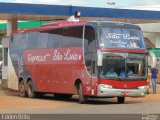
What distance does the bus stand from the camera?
77.5 feet

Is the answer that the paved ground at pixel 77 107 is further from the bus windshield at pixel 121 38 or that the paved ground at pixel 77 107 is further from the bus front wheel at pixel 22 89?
the bus front wheel at pixel 22 89

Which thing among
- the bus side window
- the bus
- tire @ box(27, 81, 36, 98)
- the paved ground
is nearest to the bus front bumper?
the bus

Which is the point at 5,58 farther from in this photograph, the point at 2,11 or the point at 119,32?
the point at 119,32

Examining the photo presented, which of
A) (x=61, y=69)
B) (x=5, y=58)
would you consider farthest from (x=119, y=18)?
(x=61, y=69)

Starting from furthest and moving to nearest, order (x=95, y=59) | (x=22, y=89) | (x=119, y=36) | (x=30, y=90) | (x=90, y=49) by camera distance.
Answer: (x=22, y=89), (x=30, y=90), (x=119, y=36), (x=90, y=49), (x=95, y=59)

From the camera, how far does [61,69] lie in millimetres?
26344

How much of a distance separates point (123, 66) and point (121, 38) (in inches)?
50.5

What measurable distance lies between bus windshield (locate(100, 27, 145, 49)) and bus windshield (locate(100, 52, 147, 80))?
1.41ft

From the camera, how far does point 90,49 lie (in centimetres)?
2388

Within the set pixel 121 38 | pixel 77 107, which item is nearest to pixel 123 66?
pixel 121 38

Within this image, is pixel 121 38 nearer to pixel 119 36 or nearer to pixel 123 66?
pixel 119 36

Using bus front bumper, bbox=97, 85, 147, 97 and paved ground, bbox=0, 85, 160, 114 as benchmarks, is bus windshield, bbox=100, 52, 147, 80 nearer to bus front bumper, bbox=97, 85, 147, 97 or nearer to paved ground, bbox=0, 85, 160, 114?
bus front bumper, bbox=97, 85, 147, 97

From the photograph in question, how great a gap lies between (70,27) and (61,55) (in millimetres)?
1471

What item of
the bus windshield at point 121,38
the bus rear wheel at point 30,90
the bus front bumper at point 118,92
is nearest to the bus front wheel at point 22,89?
the bus rear wheel at point 30,90
